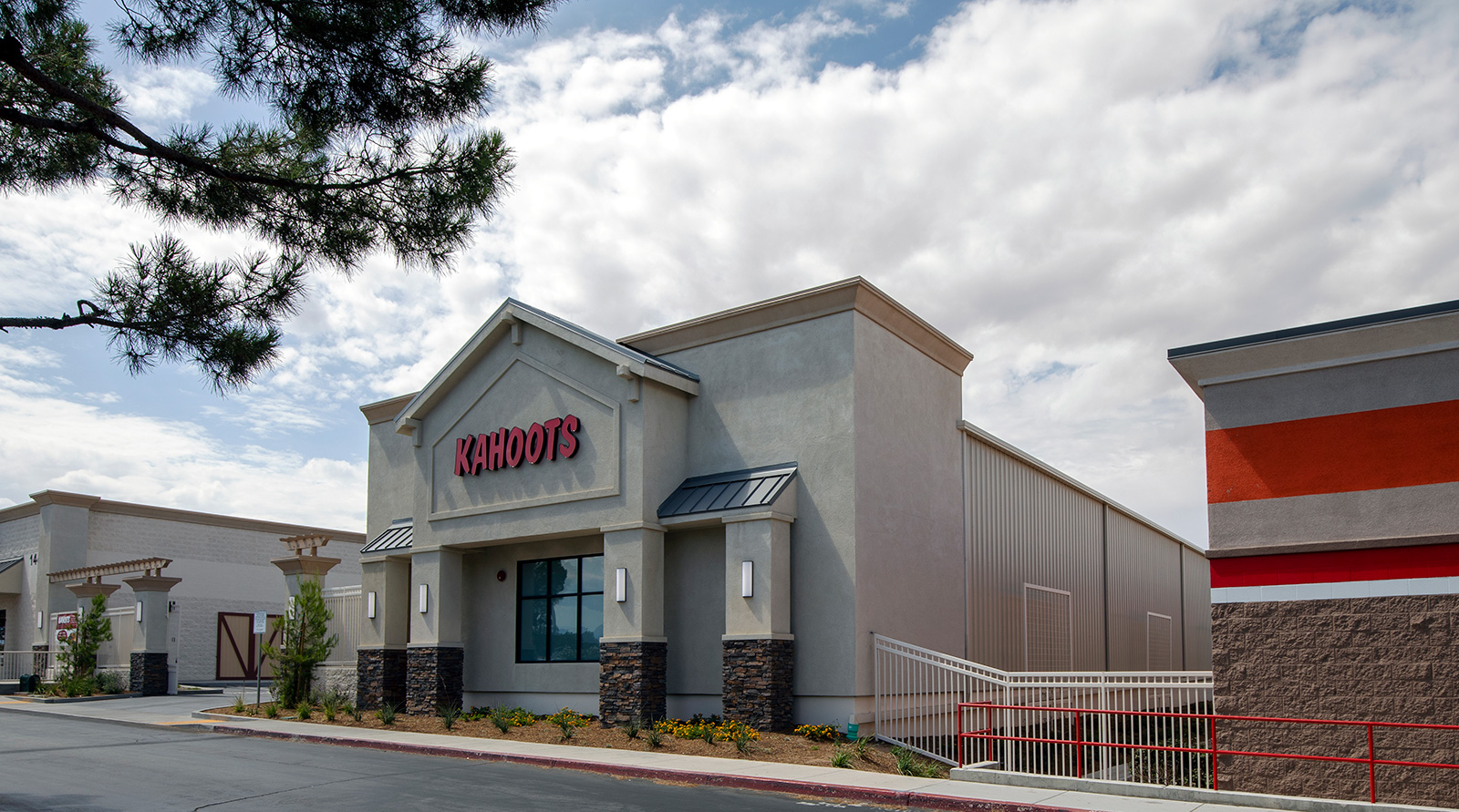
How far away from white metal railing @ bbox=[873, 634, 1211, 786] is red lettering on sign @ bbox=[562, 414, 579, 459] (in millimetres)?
7007

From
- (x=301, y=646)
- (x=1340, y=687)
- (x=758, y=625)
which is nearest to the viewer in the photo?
(x=1340, y=687)

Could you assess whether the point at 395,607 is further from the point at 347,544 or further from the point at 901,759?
the point at 347,544

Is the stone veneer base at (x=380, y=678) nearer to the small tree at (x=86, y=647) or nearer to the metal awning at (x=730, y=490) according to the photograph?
the metal awning at (x=730, y=490)

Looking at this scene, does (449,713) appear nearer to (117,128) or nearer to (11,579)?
(117,128)

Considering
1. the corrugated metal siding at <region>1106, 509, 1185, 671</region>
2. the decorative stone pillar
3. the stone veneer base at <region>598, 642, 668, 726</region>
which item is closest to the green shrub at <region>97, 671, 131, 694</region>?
the decorative stone pillar

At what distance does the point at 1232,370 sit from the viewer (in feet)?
43.8

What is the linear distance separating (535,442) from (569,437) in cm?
100

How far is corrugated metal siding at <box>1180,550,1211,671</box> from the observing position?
1479 inches

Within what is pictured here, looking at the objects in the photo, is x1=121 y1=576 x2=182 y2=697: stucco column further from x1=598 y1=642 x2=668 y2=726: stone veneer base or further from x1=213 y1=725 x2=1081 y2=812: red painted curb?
x1=598 y1=642 x2=668 y2=726: stone veneer base

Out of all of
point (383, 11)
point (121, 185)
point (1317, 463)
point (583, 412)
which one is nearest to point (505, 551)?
point (583, 412)

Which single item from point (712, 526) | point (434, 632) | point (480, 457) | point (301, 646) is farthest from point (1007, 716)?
point (301, 646)

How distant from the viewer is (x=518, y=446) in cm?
2197

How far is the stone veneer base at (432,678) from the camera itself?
22484 mm

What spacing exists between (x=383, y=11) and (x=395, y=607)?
17.4 metres
